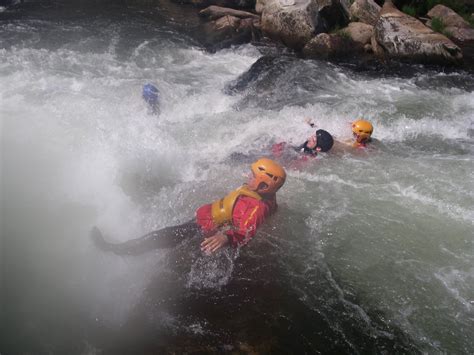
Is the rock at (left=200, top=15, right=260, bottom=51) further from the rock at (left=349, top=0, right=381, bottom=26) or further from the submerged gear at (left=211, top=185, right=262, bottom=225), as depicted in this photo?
the submerged gear at (left=211, top=185, right=262, bottom=225)

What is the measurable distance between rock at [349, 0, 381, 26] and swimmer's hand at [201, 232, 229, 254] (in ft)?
41.9

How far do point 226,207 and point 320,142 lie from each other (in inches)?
115

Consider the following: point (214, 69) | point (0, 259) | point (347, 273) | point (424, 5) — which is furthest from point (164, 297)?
point (424, 5)

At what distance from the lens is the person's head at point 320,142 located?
6965 mm

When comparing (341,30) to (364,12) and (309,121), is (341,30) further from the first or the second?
(309,121)

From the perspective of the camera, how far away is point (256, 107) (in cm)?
902

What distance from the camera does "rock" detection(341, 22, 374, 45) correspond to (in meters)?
13.2

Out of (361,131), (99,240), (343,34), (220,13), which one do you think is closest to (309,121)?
(361,131)

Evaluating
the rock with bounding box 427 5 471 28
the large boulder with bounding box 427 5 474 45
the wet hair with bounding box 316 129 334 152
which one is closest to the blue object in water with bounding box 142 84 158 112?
the wet hair with bounding box 316 129 334 152

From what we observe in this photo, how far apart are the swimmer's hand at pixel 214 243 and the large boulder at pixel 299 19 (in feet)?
33.5

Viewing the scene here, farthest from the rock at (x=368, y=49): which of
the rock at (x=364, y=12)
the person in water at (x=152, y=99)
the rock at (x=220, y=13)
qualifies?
the person in water at (x=152, y=99)

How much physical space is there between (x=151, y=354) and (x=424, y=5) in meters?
17.8

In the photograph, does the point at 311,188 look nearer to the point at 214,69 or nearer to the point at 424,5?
the point at 214,69

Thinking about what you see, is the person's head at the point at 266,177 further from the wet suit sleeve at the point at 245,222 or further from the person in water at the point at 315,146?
the person in water at the point at 315,146
